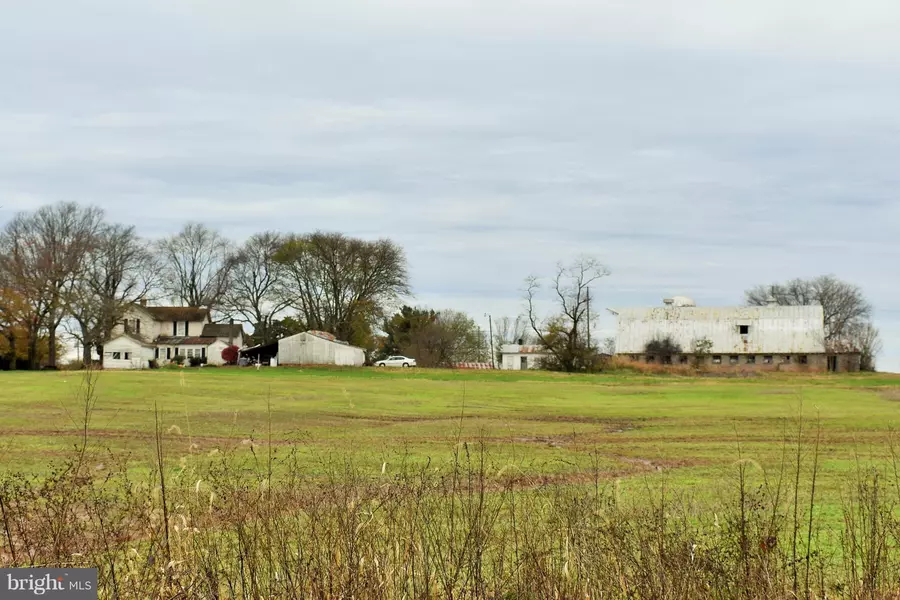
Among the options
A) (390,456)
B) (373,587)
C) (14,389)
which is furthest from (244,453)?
(14,389)

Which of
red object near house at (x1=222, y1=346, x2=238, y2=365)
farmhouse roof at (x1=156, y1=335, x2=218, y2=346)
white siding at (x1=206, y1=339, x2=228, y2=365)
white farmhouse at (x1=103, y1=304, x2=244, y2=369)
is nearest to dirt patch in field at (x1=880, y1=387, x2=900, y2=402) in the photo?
red object near house at (x1=222, y1=346, x2=238, y2=365)

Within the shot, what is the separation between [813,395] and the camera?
5253cm

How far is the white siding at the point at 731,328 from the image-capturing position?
10719 cm

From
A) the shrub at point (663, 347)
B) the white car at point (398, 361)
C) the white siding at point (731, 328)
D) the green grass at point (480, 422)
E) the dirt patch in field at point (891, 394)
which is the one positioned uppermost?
Result: the white siding at point (731, 328)

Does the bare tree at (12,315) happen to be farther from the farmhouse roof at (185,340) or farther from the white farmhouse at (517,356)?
the white farmhouse at (517,356)

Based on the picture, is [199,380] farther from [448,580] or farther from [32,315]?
[448,580]

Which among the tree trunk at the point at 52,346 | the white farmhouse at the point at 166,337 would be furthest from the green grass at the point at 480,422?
the white farmhouse at the point at 166,337

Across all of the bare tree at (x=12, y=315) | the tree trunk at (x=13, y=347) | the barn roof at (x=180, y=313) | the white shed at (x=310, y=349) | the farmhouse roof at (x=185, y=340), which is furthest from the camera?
the barn roof at (x=180, y=313)

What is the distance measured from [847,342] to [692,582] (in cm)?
10646
